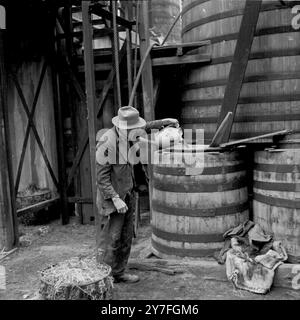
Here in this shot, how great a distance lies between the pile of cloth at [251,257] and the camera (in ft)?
13.8

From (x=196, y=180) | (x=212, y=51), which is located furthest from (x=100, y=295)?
(x=212, y=51)

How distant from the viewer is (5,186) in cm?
598

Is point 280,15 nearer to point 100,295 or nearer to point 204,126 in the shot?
point 204,126

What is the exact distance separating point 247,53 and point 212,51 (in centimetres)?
93

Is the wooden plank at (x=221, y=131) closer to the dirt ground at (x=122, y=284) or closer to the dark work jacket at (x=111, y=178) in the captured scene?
the dark work jacket at (x=111, y=178)

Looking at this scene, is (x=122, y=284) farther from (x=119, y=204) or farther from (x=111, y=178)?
(x=111, y=178)

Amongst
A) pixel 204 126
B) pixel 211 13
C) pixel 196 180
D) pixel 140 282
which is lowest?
pixel 140 282

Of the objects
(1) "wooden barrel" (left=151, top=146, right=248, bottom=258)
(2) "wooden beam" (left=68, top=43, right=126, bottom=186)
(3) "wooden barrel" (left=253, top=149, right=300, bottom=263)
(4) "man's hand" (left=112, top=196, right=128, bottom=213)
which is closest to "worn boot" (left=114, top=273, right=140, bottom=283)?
(1) "wooden barrel" (left=151, top=146, right=248, bottom=258)

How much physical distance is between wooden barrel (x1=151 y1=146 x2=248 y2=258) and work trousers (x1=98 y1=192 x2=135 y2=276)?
62 centimetres

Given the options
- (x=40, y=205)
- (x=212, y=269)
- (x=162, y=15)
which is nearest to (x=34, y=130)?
(x=40, y=205)

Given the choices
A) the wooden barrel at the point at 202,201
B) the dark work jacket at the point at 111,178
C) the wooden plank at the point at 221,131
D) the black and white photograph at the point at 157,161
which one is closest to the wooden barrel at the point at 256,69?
the black and white photograph at the point at 157,161

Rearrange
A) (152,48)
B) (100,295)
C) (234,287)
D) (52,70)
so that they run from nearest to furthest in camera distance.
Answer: (100,295) → (234,287) → (152,48) → (52,70)

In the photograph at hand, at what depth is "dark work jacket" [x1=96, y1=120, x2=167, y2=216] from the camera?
4.26 m

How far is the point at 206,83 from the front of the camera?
235 inches
